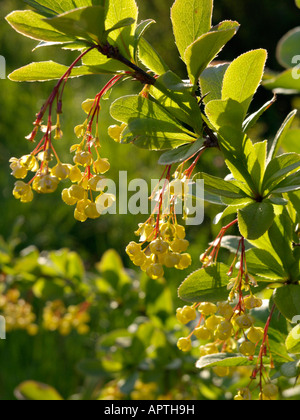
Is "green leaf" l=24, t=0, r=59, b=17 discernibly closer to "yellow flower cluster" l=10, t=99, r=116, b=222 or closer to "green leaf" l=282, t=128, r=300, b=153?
"yellow flower cluster" l=10, t=99, r=116, b=222

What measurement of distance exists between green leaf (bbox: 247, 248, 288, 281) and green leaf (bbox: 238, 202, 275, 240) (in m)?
0.08

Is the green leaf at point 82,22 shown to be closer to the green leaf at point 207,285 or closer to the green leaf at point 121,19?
the green leaf at point 121,19

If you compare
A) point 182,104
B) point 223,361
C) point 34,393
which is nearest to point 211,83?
point 182,104

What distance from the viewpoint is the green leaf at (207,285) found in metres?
0.50

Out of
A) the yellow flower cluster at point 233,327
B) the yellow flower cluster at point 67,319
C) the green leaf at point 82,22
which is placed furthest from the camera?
the yellow flower cluster at point 67,319

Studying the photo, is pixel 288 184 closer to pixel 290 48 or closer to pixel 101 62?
pixel 101 62

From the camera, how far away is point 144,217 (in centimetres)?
272

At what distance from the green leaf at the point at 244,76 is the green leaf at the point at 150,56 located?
0.20 ft

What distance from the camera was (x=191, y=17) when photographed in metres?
0.46

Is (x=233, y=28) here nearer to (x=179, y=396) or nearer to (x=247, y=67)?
(x=247, y=67)

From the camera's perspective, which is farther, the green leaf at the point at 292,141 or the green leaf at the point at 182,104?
the green leaf at the point at 292,141

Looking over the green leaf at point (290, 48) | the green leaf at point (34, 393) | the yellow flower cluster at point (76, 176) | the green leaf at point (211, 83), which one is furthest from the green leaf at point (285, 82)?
the green leaf at point (34, 393)
